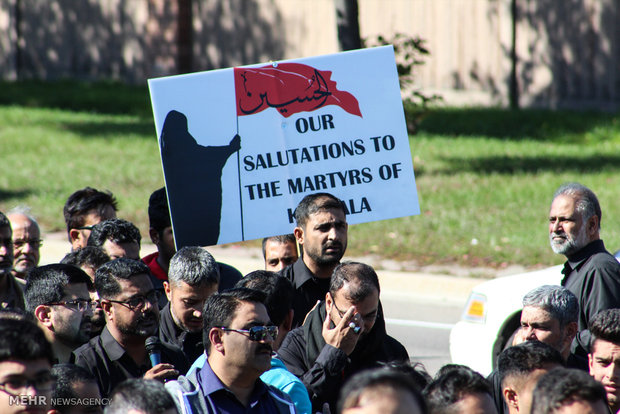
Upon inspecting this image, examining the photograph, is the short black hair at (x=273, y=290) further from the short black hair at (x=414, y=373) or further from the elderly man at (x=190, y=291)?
the short black hair at (x=414, y=373)

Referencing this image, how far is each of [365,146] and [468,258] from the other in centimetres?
578

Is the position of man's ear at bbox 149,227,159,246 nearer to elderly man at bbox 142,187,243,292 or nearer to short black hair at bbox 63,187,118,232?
elderly man at bbox 142,187,243,292

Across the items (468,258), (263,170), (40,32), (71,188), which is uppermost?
(40,32)

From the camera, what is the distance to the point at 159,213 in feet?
21.8

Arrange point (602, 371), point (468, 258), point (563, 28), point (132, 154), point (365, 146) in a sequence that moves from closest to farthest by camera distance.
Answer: point (602, 371), point (365, 146), point (468, 258), point (132, 154), point (563, 28)

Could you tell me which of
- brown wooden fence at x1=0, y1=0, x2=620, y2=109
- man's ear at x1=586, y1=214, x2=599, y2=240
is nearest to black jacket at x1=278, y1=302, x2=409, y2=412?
man's ear at x1=586, y1=214, x2=599, y2=240

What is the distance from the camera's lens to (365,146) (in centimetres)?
661

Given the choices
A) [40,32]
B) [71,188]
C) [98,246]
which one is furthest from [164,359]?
[40,32]

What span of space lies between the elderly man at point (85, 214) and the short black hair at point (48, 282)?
1.82 metres

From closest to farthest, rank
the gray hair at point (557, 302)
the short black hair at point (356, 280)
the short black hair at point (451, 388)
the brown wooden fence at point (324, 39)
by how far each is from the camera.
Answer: the short black hair at point (451, 388), the short black hair at point (356, 280), the gray hair at point (557, 302), the brown wooden fence at point (324, 39)

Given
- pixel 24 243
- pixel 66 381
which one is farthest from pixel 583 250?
pixel 24 243

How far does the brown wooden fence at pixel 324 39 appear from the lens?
19.4 metres

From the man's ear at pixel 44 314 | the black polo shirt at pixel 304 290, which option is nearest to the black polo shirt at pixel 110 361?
the man's ear at pixel 44 314

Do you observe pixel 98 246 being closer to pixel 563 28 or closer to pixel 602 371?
pixel 602 371
